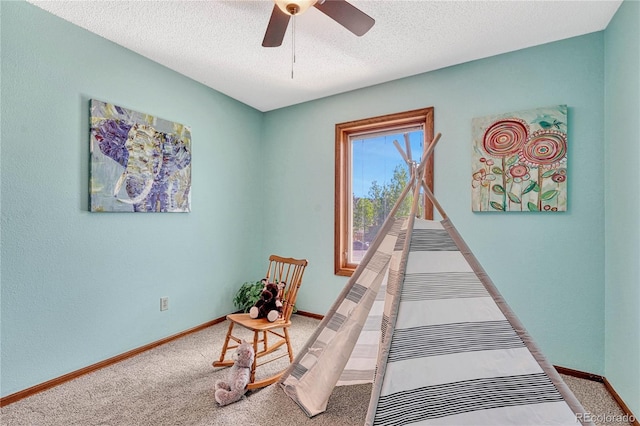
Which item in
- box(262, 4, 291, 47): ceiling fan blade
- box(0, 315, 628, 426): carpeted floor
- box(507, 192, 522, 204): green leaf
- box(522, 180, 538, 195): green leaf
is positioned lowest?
box(0, 315, 628, 426): carpeted floor

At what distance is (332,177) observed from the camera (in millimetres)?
3766

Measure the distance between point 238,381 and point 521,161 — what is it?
9.00 feet

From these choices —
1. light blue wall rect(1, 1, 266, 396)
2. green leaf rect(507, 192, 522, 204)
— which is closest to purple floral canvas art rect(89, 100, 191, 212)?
light blue wall rect(1, 1, 266, 396)

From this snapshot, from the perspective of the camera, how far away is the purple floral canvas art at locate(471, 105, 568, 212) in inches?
100

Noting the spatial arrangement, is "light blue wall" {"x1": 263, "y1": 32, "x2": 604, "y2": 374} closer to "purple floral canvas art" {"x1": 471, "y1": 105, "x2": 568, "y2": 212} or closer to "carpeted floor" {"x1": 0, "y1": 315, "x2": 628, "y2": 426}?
"purple floral canvas art" {"x1": 471, "y1": 105, "x2": 568, "y2": 212}

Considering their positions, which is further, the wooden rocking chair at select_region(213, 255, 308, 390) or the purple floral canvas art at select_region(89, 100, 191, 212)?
A: the purple floral canvas art at select_region(89, 100, 191, 212)

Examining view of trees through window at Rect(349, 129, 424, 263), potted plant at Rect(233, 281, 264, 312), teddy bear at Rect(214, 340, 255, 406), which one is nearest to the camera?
teddy bear at Rect(214, 340, 255, 406)

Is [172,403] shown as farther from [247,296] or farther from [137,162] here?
[137,162]

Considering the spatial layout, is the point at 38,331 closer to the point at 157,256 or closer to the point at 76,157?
the point at 157,256

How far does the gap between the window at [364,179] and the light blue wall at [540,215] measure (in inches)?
9.9

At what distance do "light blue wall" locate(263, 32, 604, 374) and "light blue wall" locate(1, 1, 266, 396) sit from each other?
85.5 inches

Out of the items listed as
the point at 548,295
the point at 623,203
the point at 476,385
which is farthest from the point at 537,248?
the point at 476,385

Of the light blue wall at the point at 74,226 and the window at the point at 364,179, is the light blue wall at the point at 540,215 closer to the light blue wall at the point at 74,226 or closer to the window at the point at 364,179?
the window at the point at 364,179

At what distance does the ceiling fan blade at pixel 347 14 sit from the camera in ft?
5.95
